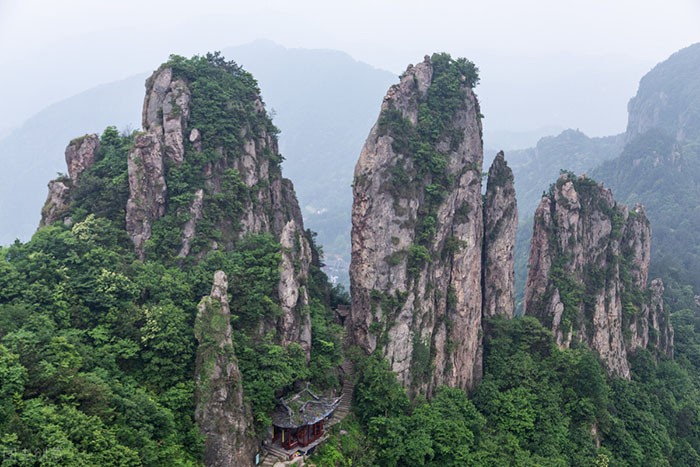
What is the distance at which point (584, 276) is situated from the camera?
38.5 metres

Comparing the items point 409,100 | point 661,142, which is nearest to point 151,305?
point 409,100

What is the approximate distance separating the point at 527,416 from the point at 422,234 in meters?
13.1

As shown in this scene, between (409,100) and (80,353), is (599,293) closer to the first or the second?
(409,100)

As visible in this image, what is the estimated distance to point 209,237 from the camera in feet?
96.4

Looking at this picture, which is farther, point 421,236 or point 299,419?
point 421,236

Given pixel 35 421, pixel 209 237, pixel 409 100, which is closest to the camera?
pixel 35 421

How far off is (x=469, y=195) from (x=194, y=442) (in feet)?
76.0

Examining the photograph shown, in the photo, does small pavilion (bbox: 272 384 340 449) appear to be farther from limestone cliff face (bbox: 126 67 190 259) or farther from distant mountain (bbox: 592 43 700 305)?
distant mountain (bbox: 592 43 700 305)

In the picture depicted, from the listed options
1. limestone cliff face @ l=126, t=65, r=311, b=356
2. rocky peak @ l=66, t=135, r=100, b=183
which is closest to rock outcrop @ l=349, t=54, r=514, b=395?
limestone cliff face @ l=126, t=65, r=311, b=356

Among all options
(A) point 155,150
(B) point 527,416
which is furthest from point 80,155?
(B) point 527,416

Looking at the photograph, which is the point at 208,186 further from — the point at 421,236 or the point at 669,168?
the point at 669,168

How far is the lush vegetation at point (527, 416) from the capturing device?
86.2ft

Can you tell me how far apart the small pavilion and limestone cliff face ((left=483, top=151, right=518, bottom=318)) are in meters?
16.1

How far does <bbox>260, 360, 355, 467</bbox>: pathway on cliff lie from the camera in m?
23.9
